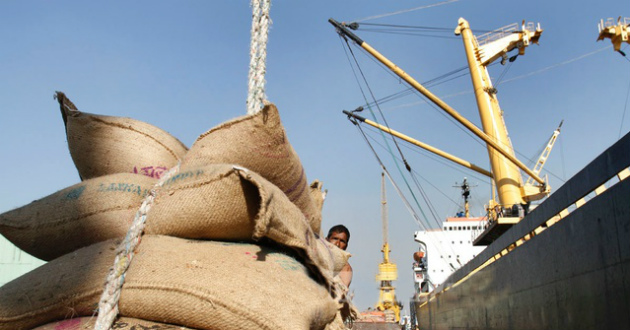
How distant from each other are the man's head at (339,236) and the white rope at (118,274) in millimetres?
2835

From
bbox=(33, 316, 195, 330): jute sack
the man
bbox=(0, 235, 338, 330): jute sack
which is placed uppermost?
the man

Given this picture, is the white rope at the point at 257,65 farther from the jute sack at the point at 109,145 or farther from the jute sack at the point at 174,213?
the jute sack at the point at 109,145

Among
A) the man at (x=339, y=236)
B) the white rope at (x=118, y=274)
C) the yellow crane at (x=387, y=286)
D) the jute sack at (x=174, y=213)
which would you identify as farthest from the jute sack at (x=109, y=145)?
the yellow crane at (x=387, y=286)

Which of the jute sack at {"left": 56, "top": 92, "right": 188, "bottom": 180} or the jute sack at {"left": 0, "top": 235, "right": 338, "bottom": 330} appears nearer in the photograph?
the jute sack at {"left": 0, "top": 235, "right": 338, "bottom": 330}

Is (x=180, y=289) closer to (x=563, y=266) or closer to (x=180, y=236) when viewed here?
(x=180, y=236)

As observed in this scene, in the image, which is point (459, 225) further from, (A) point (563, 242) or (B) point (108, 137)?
(B) point (108, 137)

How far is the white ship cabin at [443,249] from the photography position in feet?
69.9

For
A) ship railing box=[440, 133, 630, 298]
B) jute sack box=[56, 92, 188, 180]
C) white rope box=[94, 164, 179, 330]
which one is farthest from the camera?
ship railing box=[440, 133, 630, 298]

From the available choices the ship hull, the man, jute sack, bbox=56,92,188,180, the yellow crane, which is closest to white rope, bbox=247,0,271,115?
jute sack, bbox=56,92,188,180

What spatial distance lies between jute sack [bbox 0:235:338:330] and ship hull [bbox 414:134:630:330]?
79.4 inches

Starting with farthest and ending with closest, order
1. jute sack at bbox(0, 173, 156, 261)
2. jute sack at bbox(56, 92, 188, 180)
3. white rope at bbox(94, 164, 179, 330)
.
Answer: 1. jute sack at bbox(56, 92, 188, 180)
2. jute sack at bbox(0, 173, 156, 261)
3. white rope at bbox(94, 164, 179, 330)

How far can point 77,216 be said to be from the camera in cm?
218

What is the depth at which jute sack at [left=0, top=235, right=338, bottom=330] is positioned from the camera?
5.61 feet

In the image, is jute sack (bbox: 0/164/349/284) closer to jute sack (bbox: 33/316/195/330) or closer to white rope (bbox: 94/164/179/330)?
white rope (bbox: 94/164/179/330)
